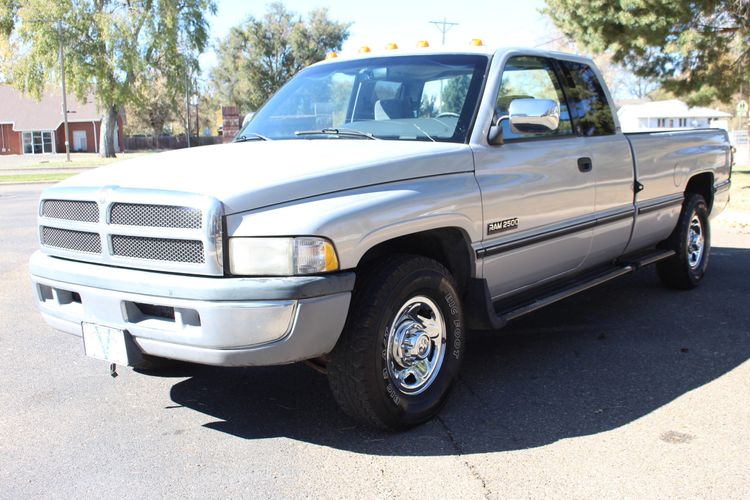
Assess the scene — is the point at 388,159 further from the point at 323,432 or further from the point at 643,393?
the point at 643,393

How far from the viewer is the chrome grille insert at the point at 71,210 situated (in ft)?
12.5

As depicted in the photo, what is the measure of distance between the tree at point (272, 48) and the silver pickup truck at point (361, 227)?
67092 millimetres

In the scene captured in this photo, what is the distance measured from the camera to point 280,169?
3592 mm

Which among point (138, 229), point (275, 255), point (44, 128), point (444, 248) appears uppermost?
point (44, 128)

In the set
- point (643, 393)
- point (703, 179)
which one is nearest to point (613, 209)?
point (643, 393)

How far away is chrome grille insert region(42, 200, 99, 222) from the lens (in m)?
3.80

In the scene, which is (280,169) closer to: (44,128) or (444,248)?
(444,248)

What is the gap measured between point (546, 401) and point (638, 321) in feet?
6.84

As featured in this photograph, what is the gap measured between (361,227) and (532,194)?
156cm

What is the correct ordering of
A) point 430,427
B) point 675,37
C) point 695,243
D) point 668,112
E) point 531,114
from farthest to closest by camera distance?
point 668,112 < point 675,37 < point 695,243 < point 531,114 < point 430,427

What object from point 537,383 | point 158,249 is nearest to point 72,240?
point 158,249

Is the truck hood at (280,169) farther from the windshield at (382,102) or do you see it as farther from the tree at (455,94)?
the tree at (455,94)

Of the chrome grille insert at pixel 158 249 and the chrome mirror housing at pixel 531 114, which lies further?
the chrome mirror housing at pixel 531 114

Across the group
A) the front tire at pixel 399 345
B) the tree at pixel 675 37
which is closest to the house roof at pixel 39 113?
the tree at pixel 675 37
